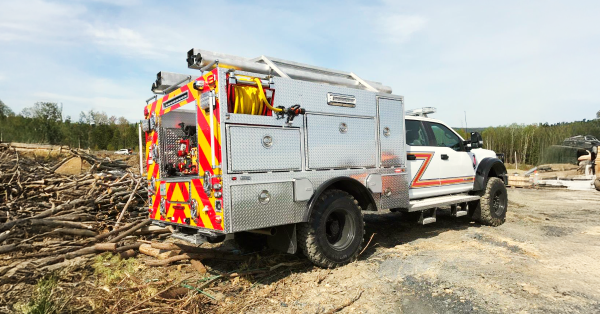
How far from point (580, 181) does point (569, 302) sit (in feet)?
61.7

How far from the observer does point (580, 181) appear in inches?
739

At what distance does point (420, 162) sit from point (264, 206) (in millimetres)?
3285

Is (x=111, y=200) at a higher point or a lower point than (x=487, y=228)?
higher

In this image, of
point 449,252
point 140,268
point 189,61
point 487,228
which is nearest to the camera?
point 189,61

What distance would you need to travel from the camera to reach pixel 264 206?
4.28 metres

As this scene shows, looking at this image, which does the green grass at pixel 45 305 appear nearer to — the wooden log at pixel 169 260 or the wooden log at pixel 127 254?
the wooden log at pixel 169 260

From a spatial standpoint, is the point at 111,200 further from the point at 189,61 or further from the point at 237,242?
the point at 189,61

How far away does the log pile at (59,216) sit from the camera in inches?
213

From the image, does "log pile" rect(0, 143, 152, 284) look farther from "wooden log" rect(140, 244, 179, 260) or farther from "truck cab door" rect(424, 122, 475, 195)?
"truck cab door" rect(424, 122, 475, 195)

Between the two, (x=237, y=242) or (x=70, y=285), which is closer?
(x=70, y=285)

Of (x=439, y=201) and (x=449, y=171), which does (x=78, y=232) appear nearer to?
(x=439, y=201)

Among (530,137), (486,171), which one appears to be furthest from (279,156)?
(530,137)

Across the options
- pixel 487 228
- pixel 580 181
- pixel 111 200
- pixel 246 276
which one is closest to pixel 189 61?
pixel 246 276

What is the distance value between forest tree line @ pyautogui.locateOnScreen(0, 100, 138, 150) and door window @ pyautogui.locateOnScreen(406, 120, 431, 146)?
131 feet
